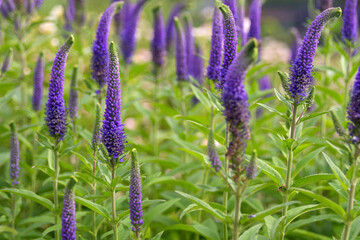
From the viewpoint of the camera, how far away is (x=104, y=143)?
11.3 ft

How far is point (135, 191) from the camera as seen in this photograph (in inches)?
128

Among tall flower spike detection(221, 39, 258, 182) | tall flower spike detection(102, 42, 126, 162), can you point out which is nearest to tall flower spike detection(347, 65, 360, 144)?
tall flower spike detection(221, 39, 258, 182)

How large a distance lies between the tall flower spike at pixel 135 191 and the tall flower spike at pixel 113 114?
10.9 inches

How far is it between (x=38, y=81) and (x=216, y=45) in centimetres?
261

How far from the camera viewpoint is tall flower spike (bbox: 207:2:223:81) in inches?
162

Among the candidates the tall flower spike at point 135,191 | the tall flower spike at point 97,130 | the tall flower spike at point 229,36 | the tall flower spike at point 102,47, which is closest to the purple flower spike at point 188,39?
the tall flower spike at point 102,47

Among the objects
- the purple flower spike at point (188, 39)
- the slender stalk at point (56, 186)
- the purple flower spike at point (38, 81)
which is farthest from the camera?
the purple flower spike at point (188, 39)

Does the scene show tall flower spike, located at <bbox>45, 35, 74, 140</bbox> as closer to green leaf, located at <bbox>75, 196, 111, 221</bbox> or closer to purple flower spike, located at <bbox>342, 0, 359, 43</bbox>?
green leaf, located at <bbox>75, 196, 111, 221</bbox>

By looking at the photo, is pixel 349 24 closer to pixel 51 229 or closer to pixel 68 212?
pixel 68 212

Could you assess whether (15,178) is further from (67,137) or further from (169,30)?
A: (169,30)

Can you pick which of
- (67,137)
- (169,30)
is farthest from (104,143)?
(169,30)

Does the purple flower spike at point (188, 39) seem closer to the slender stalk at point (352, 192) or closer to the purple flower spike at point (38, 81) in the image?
the purple flower spike at point (38, 81)

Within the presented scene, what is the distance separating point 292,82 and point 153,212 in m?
1.95

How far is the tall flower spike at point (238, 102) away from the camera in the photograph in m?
2.57
